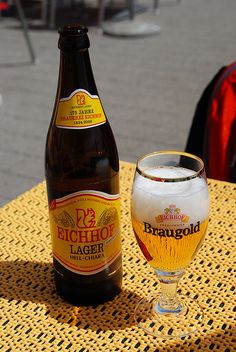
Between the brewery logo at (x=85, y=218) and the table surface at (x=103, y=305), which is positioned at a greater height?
the brewery logo at (x=85, y=218)

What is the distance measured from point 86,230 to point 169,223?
0.13 metres

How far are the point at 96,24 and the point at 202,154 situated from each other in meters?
4.45

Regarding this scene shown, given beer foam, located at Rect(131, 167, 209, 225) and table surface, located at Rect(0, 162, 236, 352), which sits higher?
beer foam, located at Rect(131, 167, 209, 225)

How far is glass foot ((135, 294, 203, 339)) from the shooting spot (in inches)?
34.4

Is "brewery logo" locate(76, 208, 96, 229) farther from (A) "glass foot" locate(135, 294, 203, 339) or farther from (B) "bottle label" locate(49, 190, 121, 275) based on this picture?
(A) "glass foot" locate(135, 294, 203, 339)

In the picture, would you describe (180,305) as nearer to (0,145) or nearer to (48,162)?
(48,162)

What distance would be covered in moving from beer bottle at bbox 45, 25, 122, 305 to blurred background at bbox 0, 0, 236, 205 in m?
1.84

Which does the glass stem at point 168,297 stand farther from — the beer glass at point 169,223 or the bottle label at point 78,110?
the bottle label at point 78,110

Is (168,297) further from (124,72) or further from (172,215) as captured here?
(124,72)

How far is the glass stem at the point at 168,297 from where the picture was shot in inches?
34.8

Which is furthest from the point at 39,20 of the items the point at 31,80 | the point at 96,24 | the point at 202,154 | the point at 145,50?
the point at 202,154

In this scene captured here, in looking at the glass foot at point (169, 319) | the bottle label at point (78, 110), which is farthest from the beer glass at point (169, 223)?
the bottle label at point (78, 110)

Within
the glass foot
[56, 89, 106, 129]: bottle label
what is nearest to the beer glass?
the glass foot

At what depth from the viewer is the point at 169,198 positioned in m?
0.81
